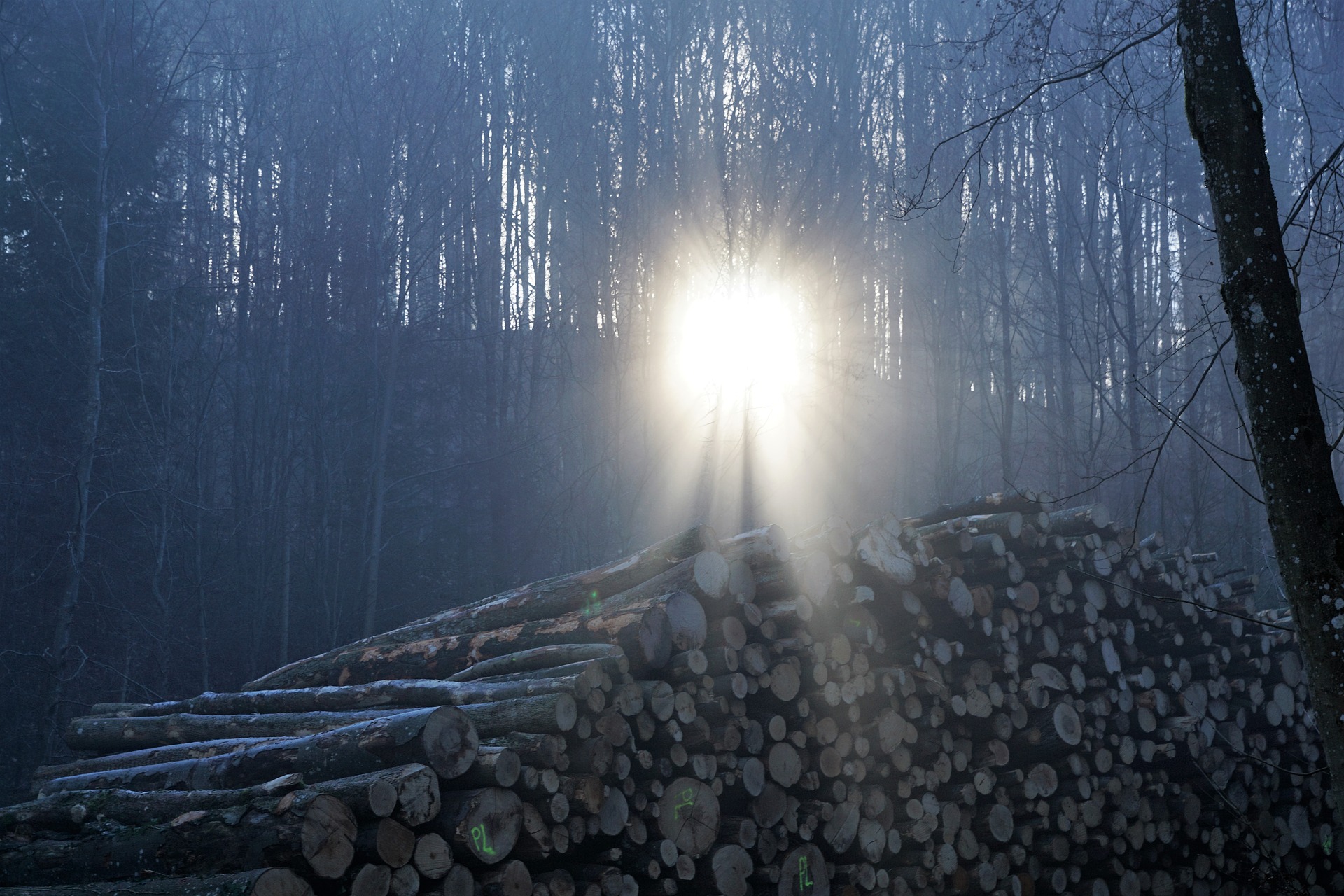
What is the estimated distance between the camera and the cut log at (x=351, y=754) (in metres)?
4.36

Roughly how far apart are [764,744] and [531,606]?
2.00m

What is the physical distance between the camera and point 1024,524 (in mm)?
7277

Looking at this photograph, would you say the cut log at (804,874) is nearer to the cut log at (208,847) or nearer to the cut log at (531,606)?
the cut log at (531,606)

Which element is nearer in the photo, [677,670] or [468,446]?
[677,670]

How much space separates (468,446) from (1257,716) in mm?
12955

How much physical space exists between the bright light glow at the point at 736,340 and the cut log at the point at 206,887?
12418mm

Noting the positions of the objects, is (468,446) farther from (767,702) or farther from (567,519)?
(767,702)

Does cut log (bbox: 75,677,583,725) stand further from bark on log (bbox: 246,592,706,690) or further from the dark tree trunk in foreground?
the dark tree trunk in foreground

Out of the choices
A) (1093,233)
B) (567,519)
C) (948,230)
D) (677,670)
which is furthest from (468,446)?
(677,670)

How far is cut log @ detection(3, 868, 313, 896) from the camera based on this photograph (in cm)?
353

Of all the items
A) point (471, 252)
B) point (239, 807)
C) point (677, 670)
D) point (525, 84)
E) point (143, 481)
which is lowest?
point (239, 807)

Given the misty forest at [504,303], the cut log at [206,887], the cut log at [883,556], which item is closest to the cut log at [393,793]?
the cut log at [206,887]

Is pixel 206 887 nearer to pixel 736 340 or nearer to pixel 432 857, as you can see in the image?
pixel 432 857

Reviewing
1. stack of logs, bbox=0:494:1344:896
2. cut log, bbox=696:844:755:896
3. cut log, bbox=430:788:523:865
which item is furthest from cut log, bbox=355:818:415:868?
cut log, bbox=696:844:755:896
